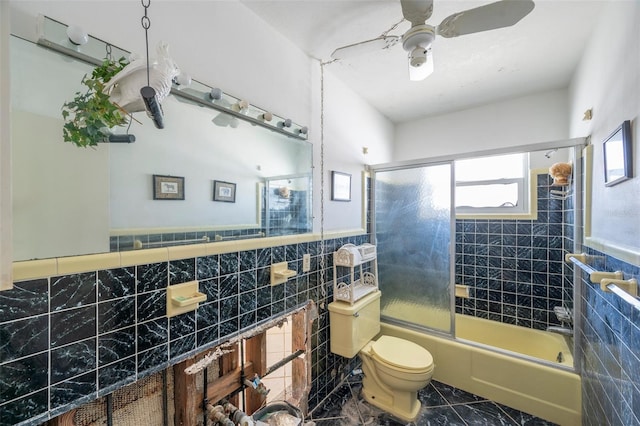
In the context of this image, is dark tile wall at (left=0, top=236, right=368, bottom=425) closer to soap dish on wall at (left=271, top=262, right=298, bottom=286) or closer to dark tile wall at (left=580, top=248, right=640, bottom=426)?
soap dish on wall at (left=271, top=262, right=298, bottom=286)

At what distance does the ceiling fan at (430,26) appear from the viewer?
3.36 ft

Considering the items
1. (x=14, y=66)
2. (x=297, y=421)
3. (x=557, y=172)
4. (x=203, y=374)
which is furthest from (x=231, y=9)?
(x=557, y=172)

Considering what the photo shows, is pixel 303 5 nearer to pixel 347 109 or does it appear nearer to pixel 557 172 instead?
pixel 347 109

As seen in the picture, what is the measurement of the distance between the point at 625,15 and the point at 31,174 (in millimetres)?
2354

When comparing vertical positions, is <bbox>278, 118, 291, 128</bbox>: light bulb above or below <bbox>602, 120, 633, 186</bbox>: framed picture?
above

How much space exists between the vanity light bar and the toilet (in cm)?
132

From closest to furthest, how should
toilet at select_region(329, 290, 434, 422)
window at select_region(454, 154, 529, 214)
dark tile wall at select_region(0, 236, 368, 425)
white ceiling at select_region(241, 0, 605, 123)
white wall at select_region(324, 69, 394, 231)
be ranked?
dark tile wall at select_region(0, 236, 368, 425) → white ceiling at select_region(241, 0, 605, 123) → toilet at select_region(329, 290, 434, 422) → white wall at select_region(324, 69, 394, 231) → window at select_region(454, 154, 529, 214)

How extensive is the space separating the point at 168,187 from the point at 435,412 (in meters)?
2.24

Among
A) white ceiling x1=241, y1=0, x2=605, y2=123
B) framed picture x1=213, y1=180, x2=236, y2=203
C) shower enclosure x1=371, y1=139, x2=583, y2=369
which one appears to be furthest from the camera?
shower enclosure x1=371, y1=139, x2=583, y2=369

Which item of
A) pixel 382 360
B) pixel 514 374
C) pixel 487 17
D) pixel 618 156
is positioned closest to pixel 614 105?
pixel 618 156

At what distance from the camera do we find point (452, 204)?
209 centimetres

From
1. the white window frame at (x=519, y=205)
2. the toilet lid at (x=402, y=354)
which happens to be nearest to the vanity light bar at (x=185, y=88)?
the toilet lid at (x=402, y=354)

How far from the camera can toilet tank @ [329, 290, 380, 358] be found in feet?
6.06

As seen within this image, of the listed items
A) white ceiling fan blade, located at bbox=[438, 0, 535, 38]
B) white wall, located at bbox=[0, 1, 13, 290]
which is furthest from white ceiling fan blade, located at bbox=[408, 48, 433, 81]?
white wall, located at bbox=[0, 1, 13, 290]
